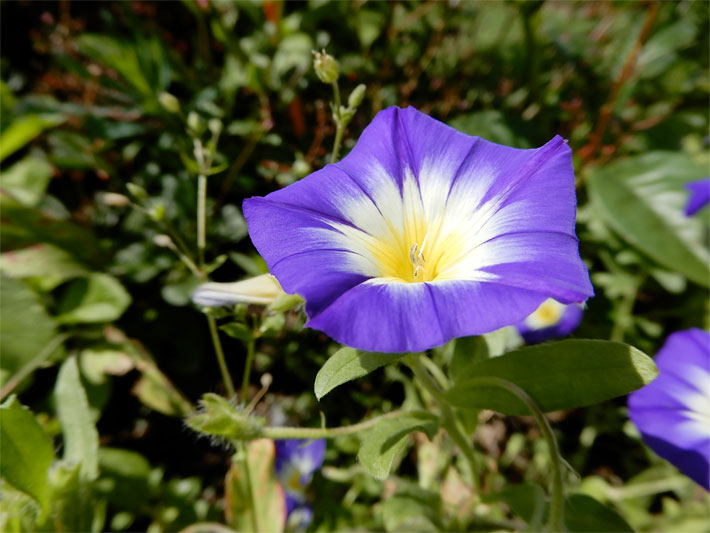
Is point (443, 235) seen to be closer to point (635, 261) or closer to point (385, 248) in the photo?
point (385, 248)

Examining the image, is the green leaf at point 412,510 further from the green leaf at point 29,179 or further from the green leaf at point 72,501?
the green leaf at point 29,179

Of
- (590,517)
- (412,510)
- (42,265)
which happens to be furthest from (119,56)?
(590,517)

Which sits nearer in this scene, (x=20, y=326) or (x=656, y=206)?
(x=20, y=326)

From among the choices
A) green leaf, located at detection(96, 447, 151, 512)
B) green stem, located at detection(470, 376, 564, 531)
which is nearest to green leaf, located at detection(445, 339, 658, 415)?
green stem, located at detection(470, 376, 564, 531)

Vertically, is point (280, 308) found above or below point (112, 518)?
above

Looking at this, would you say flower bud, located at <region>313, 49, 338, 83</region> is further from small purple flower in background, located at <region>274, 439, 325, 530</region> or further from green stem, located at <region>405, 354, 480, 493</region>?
small purple flower in background, located at <region>274, 439, 325, 530</region>

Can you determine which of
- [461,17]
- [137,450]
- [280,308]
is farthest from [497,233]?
[461,17]

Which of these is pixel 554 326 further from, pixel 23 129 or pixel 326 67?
pixel 23 129
